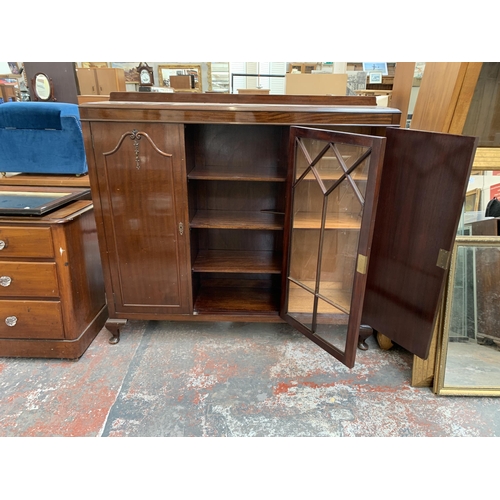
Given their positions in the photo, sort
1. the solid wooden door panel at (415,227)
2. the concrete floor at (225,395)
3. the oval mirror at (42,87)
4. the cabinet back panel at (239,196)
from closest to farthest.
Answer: the solid wooden door panel at (415,227), the concrete floor at (225,395), the cabinet back panel at (239,196), the oval mirror at (42,87)

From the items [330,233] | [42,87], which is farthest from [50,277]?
[42,87]

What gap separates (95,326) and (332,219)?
1.36 m

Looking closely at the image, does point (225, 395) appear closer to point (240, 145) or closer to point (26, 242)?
point (26, 242)

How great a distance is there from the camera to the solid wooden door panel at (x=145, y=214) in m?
1.57

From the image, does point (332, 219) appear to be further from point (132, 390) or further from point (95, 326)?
point (95, 326)

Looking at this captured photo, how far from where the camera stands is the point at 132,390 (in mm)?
1583

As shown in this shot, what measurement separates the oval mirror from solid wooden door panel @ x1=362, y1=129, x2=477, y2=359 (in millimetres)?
4049

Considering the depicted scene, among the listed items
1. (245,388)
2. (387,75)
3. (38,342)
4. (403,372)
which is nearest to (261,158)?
(245,388)

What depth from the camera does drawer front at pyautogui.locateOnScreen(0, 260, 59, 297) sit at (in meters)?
1.62

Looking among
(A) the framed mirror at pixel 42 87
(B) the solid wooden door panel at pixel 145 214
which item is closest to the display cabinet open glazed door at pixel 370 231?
(B) the solid wooden door panel at pixel 145 214

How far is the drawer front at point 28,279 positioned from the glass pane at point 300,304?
1.11 m

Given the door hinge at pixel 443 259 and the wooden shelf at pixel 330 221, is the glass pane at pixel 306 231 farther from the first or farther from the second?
the door hinge at pixel 443 259

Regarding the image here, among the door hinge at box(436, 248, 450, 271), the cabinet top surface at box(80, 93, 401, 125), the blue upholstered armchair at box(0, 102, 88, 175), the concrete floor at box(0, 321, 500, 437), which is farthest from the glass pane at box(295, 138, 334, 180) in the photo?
the blue upholstered armchair at box(0, 102, 88, 175)

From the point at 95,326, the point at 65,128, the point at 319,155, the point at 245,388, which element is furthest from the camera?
the point at 65,128
